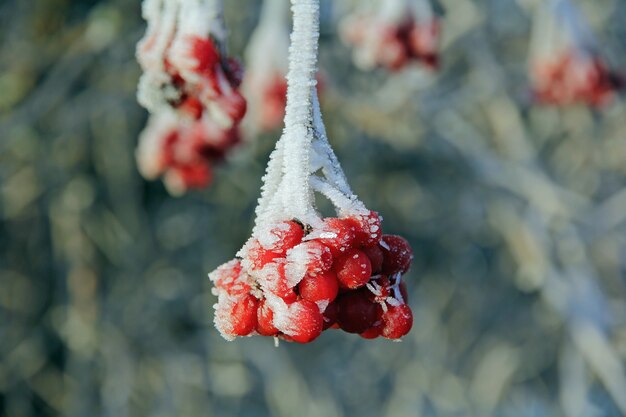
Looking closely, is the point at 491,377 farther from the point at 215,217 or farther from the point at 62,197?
the point at 62,197

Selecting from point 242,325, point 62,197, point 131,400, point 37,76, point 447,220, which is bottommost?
point 131,400

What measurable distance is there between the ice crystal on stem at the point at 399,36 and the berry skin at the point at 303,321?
47.9 inches

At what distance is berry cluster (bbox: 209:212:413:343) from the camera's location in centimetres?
73

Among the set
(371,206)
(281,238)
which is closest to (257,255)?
(281,238)

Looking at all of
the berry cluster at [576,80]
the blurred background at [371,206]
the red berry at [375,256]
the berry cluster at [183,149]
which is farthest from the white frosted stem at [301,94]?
the blurred background at [371,206]

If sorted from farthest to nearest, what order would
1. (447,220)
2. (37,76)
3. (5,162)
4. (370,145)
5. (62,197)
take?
(447,220), (370,145), (62,197), (5,162), (37,76)

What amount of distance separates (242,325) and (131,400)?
279 cm

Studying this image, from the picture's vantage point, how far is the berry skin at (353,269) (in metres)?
0.74

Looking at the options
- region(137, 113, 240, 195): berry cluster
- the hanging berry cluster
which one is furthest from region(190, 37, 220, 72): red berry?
region(137, 113, 240, 195): berry cluster

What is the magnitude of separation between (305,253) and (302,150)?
0.10 m

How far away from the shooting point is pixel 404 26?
1.89 m

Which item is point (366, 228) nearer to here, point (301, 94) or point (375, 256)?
point (375, 256)

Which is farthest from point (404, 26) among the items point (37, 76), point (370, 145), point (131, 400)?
point (131, 400)

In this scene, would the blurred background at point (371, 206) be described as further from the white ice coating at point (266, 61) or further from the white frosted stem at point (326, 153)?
the white frosted stem at point (326, 153)
